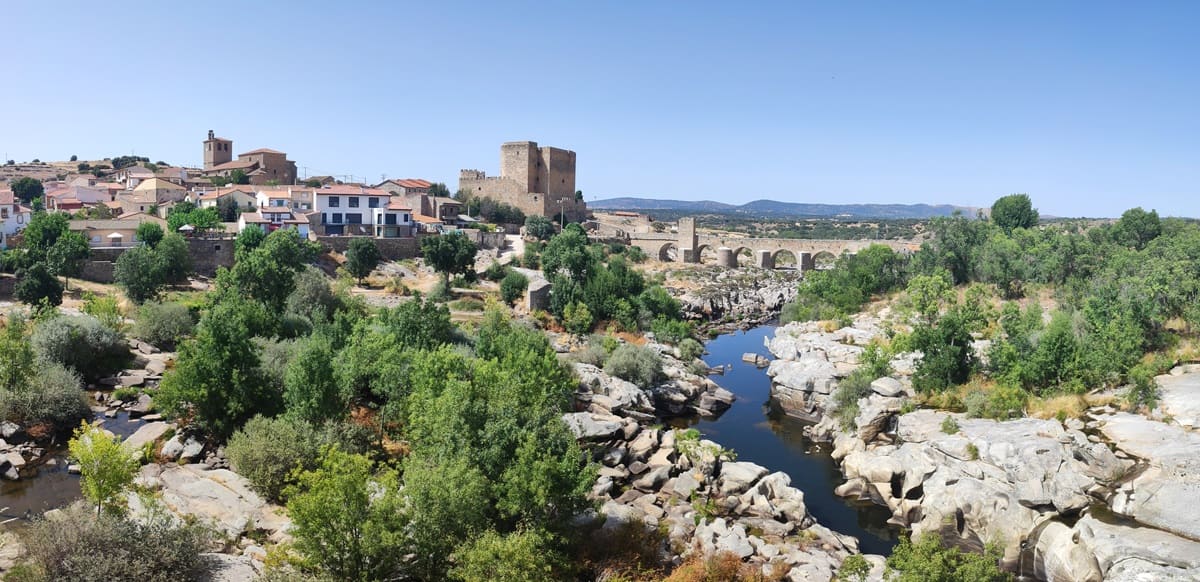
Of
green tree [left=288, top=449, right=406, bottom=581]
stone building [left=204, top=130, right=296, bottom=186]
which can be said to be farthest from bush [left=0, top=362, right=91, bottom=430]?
stone building [left=204, top=130, right=296, bottom=186]

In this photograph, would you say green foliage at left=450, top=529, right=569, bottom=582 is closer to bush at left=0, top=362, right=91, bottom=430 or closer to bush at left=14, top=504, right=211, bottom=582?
bush at left=14, top=504, right=211, bottom=582

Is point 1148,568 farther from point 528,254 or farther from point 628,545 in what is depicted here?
point 528,254

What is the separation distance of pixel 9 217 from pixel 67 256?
12.3 meters

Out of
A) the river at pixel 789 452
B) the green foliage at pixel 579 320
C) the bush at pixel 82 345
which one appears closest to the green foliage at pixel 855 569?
the river at pixel 789 452

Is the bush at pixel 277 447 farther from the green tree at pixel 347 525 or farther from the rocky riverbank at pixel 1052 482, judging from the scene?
the rocky riverbank at pixel 1052 482

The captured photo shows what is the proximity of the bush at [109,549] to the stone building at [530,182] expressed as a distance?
2639 inches

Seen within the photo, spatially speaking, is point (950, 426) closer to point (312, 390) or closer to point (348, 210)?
point (312, 390)

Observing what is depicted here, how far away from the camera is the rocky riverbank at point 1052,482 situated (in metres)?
17.1

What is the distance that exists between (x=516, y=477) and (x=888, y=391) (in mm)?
16121

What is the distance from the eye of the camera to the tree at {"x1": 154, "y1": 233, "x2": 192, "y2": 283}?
42.4 m

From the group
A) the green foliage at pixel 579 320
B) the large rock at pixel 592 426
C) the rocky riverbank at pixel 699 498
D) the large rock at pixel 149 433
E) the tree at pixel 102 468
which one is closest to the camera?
the tree at pixel 102 468

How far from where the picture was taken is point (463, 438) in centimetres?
1634

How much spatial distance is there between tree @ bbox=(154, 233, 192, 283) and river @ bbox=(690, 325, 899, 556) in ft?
97.0

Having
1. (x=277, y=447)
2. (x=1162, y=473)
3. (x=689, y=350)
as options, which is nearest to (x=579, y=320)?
(x=689, y=350)
